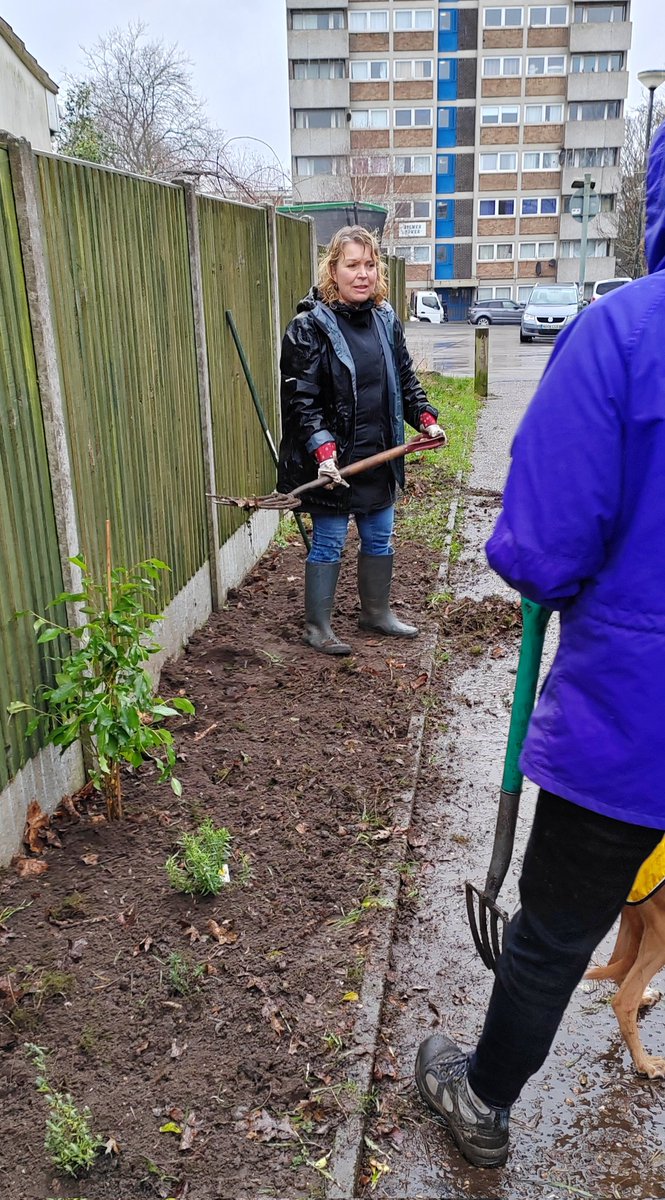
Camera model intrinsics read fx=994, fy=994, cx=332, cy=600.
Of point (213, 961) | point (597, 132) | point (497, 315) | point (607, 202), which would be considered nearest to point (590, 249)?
point (607, 202)

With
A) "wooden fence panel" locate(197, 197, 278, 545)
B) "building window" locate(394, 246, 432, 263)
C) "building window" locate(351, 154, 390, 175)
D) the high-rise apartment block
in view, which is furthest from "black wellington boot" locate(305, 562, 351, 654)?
"building window" locate(394, 246, 432, 263)

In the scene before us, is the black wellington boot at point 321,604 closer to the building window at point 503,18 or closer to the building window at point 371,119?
the building window at point 371,119

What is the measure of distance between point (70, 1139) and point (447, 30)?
68101 mm

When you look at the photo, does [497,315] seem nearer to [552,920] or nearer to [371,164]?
[371,164]

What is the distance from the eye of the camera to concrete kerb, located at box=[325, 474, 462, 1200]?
7.60 feet

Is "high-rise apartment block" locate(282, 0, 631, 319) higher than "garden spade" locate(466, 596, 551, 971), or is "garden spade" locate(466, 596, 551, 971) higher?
"high-rise apartment block" locate(282, 0, 631, 319)

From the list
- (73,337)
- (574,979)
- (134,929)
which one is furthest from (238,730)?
(574,979)

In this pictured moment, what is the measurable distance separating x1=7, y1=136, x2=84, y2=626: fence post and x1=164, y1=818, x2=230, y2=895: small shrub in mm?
902

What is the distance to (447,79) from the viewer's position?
2395 inches

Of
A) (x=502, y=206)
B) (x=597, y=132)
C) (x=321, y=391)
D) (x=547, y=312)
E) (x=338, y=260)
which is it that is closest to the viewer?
(x=338, y=260)

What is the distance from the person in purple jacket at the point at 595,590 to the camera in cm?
172

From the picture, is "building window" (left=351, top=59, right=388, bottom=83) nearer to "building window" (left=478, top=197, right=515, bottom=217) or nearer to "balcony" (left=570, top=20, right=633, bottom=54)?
"building window" (left=478, top=197, right=515, bottom=217)

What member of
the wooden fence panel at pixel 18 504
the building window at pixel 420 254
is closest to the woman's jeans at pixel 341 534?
the wooden fence panel at pixel 18 504

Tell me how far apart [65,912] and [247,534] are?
410 centimetres
